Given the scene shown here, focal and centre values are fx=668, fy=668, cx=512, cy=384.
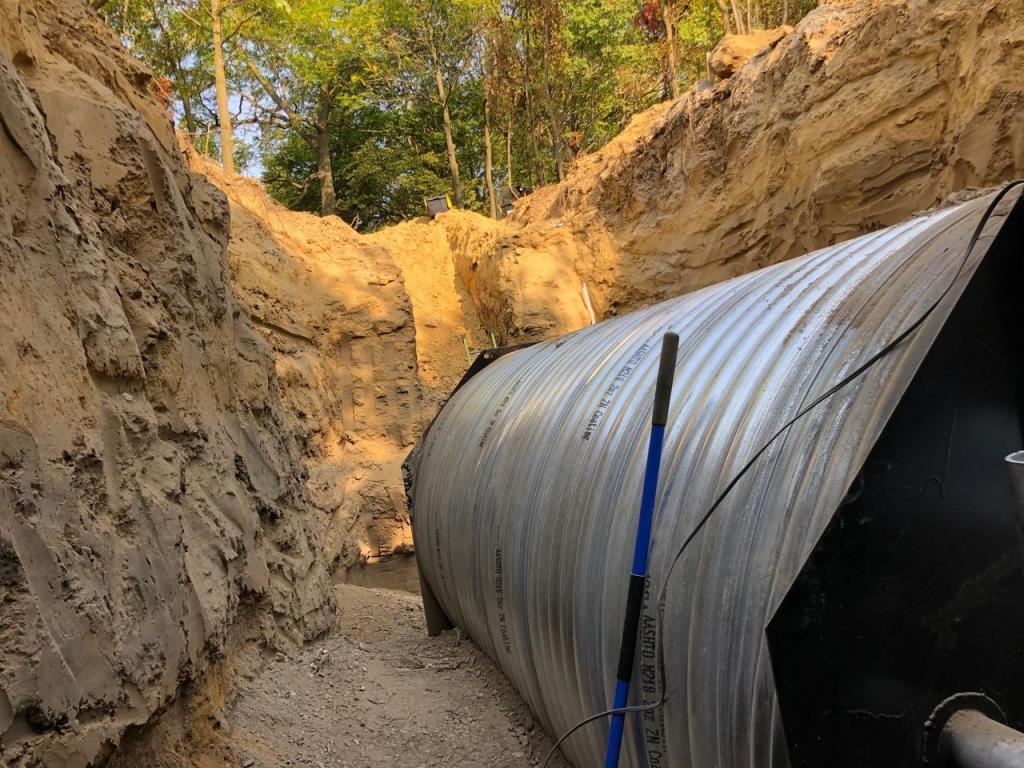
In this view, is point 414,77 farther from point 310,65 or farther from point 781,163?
point 781,163

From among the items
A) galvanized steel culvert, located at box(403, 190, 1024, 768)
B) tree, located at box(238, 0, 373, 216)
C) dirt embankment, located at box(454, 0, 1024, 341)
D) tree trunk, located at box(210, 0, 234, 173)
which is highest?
tree, located at box(238, 0, 373, 216)

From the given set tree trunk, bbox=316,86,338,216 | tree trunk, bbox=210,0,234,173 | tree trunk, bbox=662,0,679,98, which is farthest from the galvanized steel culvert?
tree trunk, bbox=316,86,338,216

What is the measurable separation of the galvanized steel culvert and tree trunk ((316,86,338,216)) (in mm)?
19272

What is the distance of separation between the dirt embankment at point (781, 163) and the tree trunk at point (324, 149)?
6909 mm

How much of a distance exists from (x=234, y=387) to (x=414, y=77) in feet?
67.1

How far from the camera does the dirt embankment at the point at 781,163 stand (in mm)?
7406

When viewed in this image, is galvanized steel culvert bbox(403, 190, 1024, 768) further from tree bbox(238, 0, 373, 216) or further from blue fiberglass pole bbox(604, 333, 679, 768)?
tree bbox(238, 0, 373, 216)

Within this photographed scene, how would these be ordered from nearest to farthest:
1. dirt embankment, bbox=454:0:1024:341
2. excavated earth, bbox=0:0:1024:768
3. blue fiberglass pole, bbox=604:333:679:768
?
1. blue fiberglass pole, bbox=604:333:679:768
2. excavated earth, bbox=0:0:1024:768
3. dirt embankment, bbox=454:0:1024:341

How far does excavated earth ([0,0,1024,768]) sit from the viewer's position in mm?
2516

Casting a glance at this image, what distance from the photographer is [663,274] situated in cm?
1248

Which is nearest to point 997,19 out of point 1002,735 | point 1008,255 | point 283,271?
point 1008,255

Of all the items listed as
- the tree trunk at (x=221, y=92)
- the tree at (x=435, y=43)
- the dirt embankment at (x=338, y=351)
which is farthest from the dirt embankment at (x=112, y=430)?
the tree at (x=435, y=43)

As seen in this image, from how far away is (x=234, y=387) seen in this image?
206 inches

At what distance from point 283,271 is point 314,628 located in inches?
332
